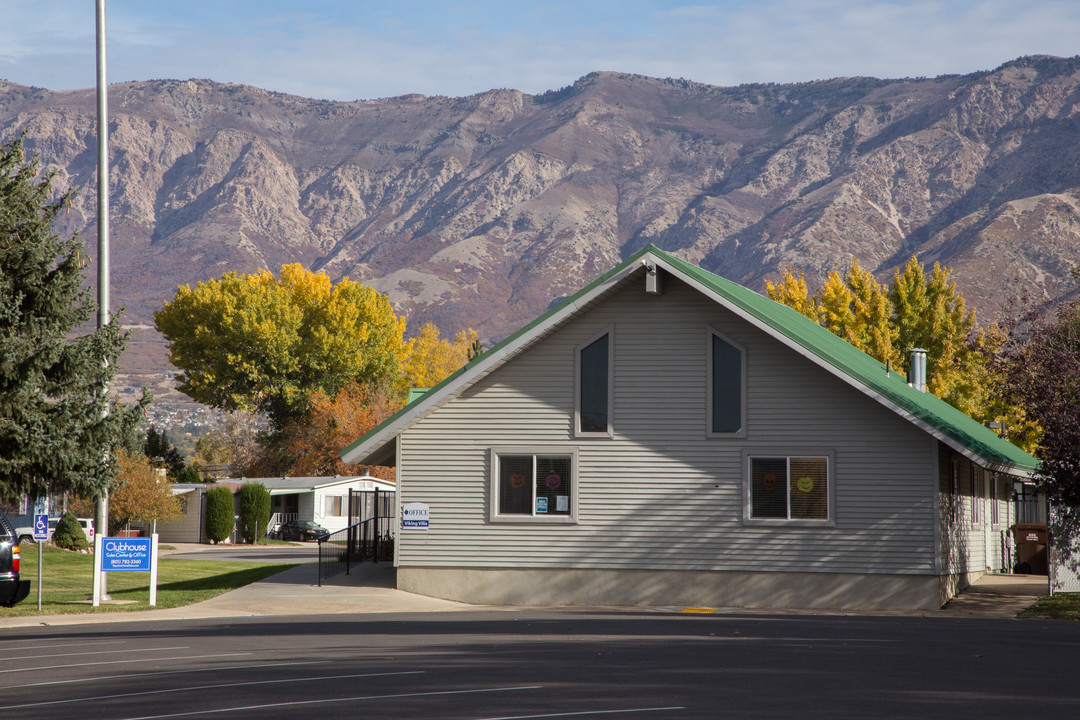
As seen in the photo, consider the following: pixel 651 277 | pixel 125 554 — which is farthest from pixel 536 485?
pixel 125 554

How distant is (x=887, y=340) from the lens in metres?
49.9

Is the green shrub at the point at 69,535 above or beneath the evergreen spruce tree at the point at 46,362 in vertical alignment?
beneath

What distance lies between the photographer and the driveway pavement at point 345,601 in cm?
2258

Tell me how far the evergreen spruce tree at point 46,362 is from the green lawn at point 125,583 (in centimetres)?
245

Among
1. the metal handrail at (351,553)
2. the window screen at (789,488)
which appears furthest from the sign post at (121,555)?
the window screen at (789,488)

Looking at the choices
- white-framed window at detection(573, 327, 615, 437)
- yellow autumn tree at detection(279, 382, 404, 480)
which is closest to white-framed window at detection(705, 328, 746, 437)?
white-framed window at detection(573, 327, 615, 437)

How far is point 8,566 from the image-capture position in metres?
22.7

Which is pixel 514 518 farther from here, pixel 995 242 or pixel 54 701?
pixel 995 242

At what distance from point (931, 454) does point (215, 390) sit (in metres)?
55.2

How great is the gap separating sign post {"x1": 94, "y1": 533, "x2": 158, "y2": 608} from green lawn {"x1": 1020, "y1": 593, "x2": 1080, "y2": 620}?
56.3ft

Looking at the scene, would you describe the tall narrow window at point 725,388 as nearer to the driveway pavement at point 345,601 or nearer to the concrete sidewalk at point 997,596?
the driveway pavement at point 345,601

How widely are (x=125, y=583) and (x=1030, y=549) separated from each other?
2510 centimetres

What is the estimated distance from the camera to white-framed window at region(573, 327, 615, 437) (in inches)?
983

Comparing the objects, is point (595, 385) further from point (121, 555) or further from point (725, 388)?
point (121, 555)
